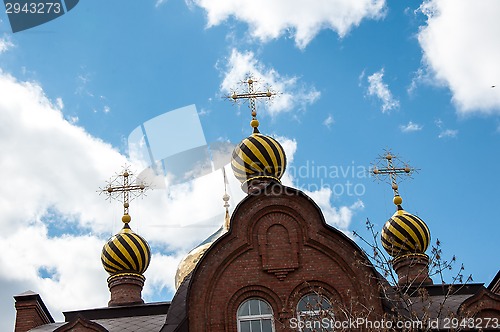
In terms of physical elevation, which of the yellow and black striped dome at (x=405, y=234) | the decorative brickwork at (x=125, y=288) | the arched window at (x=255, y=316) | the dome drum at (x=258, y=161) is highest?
the dome drum at (x=258, y=161)

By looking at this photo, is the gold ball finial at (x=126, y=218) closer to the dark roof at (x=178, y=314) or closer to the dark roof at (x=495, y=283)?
the dark roof at (x=178, y=314)

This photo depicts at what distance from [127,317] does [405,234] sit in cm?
787

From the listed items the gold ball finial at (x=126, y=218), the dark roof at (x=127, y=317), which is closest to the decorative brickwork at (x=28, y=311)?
the dark roof at (x=127, y=317)

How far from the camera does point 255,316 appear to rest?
12.8m

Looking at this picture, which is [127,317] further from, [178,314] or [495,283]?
[495,283]

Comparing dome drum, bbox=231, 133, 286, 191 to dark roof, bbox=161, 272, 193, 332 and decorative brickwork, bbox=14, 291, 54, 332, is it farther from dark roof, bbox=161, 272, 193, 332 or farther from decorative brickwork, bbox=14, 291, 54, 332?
decorative brickwork, bbox=14, 291, 54, 332

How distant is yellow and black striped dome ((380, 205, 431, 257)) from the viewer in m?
19.0

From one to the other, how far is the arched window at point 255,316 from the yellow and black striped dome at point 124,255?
7089mm

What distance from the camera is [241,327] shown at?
12711 millimetres

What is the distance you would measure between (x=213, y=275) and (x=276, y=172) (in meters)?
4.76

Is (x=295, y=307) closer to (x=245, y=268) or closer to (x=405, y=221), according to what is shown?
(x=245, y=268)

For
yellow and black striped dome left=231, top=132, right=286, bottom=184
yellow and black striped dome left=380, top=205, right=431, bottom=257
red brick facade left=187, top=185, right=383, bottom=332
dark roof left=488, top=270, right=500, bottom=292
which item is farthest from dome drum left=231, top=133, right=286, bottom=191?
dark roof left=488, top=270, right=500, bottom=292

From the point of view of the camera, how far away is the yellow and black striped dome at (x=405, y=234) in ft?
62.2

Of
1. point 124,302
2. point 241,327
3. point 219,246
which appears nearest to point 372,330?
point 241,327
